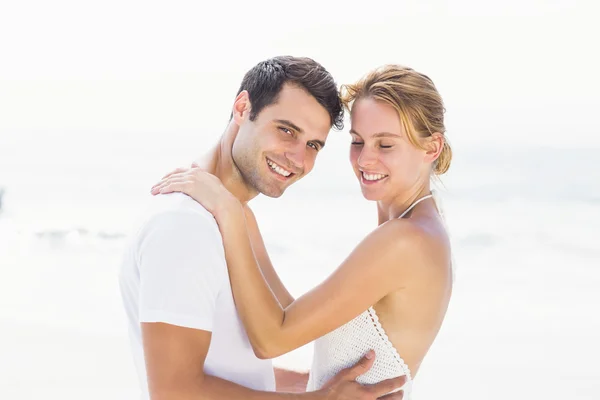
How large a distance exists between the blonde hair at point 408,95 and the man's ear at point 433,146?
0.01m

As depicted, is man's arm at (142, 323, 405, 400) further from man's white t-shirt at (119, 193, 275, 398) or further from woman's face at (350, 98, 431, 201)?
woman's face at (350, 98, 431, 201)

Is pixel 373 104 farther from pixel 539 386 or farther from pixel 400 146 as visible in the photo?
pixel 539 386

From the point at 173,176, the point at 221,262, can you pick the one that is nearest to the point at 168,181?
the point at 173,176

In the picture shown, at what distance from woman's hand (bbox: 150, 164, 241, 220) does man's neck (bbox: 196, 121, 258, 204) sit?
265mm

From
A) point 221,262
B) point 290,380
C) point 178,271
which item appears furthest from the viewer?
point 290,380

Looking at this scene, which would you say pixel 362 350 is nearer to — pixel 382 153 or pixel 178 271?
pixel 382 153

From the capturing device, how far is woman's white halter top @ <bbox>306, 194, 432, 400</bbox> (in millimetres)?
2242

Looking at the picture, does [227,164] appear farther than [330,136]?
No

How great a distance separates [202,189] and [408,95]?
2.37 feet

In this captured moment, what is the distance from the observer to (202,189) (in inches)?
76.1

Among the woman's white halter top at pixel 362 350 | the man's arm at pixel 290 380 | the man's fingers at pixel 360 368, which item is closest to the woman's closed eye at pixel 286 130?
the woman's white halter top at pixel 362 350

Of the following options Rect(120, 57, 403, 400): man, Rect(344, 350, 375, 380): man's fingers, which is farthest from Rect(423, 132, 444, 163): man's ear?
Rect(344, 350, 375, 380): man's fingers

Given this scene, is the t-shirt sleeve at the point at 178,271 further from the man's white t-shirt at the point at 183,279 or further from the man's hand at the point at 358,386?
the man's hand at the point at 358,386

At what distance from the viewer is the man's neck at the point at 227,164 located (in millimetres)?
2271
